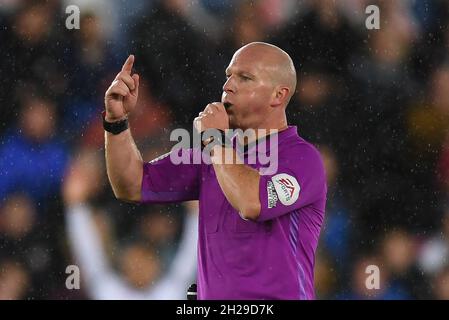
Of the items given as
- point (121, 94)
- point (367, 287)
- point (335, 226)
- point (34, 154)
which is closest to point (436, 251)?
point (367, 287)

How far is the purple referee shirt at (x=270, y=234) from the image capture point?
6.23 ft

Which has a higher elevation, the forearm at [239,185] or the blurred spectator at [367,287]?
the forearm at [239,185]

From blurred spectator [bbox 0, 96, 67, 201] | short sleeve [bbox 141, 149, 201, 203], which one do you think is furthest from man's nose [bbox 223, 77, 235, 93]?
blurred spectator [bbox 0, 96, 67, 201]

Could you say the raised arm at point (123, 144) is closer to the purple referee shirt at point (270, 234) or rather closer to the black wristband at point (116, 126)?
the black wristband at point (116, 126)

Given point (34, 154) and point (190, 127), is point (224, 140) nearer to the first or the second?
point (190, 127)

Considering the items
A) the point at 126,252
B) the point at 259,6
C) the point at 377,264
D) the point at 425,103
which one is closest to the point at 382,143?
the point at 425,103

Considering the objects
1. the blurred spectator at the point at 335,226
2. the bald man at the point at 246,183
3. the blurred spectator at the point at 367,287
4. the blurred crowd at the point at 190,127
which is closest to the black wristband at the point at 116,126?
the bald man at the point at 246,183

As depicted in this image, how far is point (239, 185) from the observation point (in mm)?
1842

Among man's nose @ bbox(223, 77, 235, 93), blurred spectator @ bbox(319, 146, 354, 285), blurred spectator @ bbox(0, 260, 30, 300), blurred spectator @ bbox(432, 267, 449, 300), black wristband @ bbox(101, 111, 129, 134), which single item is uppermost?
man's nose @ bbox(223, 77, 235, 93)

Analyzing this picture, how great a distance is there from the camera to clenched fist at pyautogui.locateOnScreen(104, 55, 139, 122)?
198 cm

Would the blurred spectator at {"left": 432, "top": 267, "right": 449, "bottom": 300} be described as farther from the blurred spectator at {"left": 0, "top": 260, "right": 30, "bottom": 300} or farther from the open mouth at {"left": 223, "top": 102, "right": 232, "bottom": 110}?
the open mouth at {"left": 223, "top": 102, "right": 232, "bottom": 110}

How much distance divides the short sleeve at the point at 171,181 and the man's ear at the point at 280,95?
26 centimetres

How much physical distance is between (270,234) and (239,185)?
0.53 feet
